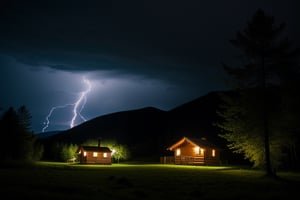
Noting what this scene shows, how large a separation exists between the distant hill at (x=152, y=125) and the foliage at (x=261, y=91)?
88037 millimetres

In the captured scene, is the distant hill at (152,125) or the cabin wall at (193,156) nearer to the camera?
the cabin wall at (193,156)

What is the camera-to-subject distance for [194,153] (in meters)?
46.0

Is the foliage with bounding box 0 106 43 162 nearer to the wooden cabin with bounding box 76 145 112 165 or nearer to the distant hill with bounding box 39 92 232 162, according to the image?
the wooden cabin with bounding box 76 145 112 165

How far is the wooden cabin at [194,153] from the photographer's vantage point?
44500 mm

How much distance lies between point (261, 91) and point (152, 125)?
13857 cm

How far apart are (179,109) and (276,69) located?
148 meters

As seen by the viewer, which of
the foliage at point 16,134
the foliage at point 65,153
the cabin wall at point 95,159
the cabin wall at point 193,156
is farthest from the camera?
the foliage at point 65,153

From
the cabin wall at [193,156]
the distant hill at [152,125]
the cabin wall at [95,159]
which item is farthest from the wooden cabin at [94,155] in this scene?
the distant hill at [152,125]

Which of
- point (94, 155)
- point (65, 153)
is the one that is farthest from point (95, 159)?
point (65, 153)

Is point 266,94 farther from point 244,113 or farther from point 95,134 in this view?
point 95,134

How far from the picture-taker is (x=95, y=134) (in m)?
152

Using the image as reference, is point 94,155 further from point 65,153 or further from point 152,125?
point 152,125

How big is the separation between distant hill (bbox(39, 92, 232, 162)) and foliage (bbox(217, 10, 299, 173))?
8804 cm

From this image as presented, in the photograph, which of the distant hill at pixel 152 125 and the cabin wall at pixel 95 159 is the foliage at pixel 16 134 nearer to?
the cabin wall at pixel 95 159
